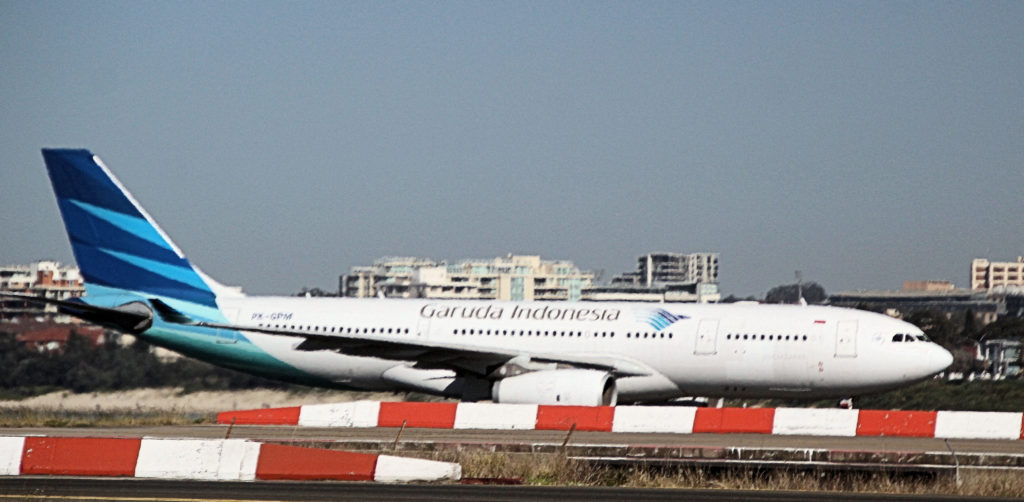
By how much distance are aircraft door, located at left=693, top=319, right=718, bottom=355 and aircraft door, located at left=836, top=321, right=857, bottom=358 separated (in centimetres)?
273

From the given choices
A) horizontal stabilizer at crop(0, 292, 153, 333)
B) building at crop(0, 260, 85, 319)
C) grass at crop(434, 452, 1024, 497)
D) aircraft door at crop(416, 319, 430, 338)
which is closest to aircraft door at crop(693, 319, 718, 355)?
aircraft door at crop(416, 319, 430, 338)

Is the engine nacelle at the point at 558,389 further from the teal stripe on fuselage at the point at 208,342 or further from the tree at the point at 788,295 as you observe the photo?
the tree at the point at 788,295

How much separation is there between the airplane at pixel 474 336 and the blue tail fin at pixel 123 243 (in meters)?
0.03

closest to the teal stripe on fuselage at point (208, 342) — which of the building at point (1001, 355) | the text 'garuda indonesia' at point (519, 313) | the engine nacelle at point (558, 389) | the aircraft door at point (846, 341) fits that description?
the text 'garuda indonesia' at point (519, 313)

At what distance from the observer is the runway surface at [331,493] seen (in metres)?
16.2

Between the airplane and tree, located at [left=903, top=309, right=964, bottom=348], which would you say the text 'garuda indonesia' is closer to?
the airplane

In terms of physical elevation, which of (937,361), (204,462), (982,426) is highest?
(937,361)

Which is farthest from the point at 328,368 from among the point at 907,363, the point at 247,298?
the point at 907,363

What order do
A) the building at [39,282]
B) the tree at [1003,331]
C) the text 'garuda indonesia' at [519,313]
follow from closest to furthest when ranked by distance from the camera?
the text 'garuda indonesia' at [519,313] → the tree at [1003,331] → the building at [39,282]

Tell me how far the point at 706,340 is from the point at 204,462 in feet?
54.6

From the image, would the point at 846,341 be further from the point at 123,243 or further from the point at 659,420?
the point at 123,243

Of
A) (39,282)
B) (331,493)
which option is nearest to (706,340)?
(331,493)

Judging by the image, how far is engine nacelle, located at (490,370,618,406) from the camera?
31.2 metres

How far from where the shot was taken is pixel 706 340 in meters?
33.0
